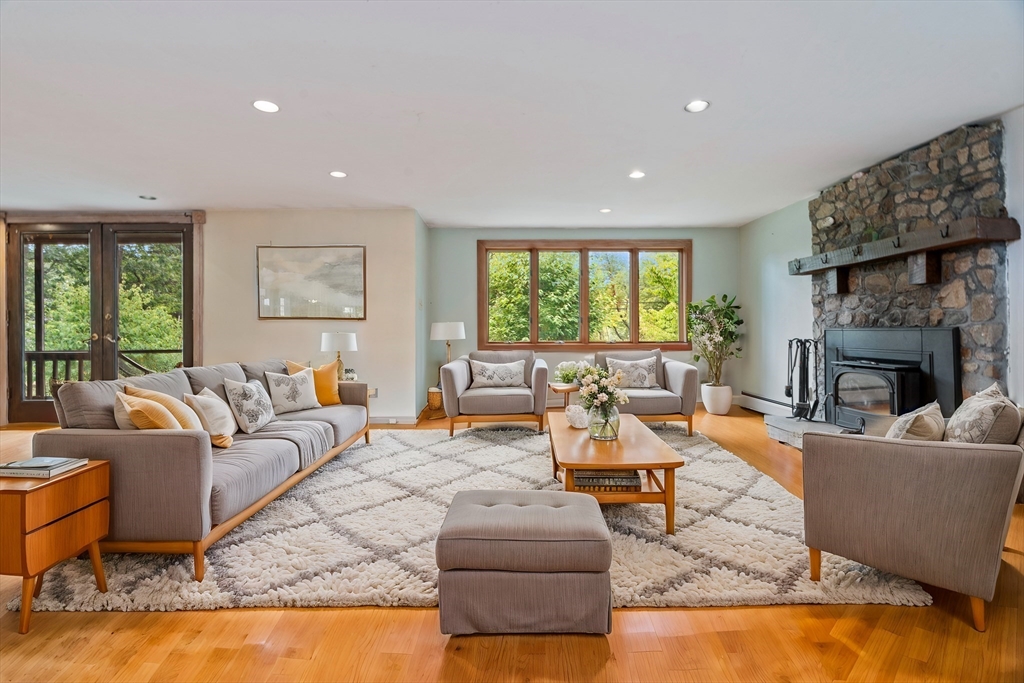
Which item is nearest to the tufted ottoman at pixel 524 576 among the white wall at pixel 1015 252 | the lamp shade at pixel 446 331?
the white wall at pixel 1015 252

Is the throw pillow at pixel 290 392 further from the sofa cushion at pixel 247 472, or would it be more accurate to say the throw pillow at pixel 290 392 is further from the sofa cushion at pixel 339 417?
the sofa cushion at pixel 247 472

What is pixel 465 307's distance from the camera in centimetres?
679

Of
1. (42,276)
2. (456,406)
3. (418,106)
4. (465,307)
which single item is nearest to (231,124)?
(418,106)

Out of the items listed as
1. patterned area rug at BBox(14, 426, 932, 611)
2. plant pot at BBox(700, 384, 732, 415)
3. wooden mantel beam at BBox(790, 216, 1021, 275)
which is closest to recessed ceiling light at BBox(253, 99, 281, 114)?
patterned area rug at BBox(14, 426, 932, 611)

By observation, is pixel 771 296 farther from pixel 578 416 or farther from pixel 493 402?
pixel 578 416

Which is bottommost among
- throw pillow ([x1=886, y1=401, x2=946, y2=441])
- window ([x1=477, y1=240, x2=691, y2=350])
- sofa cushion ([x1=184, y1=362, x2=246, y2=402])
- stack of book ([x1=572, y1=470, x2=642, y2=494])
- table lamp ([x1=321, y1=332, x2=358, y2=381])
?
stack of book ([x1=572, y1=470, x2=642, y2=494])

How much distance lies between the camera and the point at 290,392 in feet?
12.8

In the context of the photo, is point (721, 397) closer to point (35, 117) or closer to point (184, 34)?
point (184, 34)

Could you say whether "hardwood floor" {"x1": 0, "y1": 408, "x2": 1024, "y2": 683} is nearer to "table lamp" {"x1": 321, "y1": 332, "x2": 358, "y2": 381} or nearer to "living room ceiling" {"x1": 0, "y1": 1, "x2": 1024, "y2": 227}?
"living room ceiling" {"x1": 0, "y1": 1, "x2": 1024, "y2": 227}

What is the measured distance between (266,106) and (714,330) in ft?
17.2

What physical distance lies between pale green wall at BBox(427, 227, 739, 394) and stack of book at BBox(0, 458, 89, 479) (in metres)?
4.88

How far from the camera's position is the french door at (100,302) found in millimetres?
5660

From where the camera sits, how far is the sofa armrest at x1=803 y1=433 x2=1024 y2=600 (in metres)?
1.71

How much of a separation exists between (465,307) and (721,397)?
134 inches
